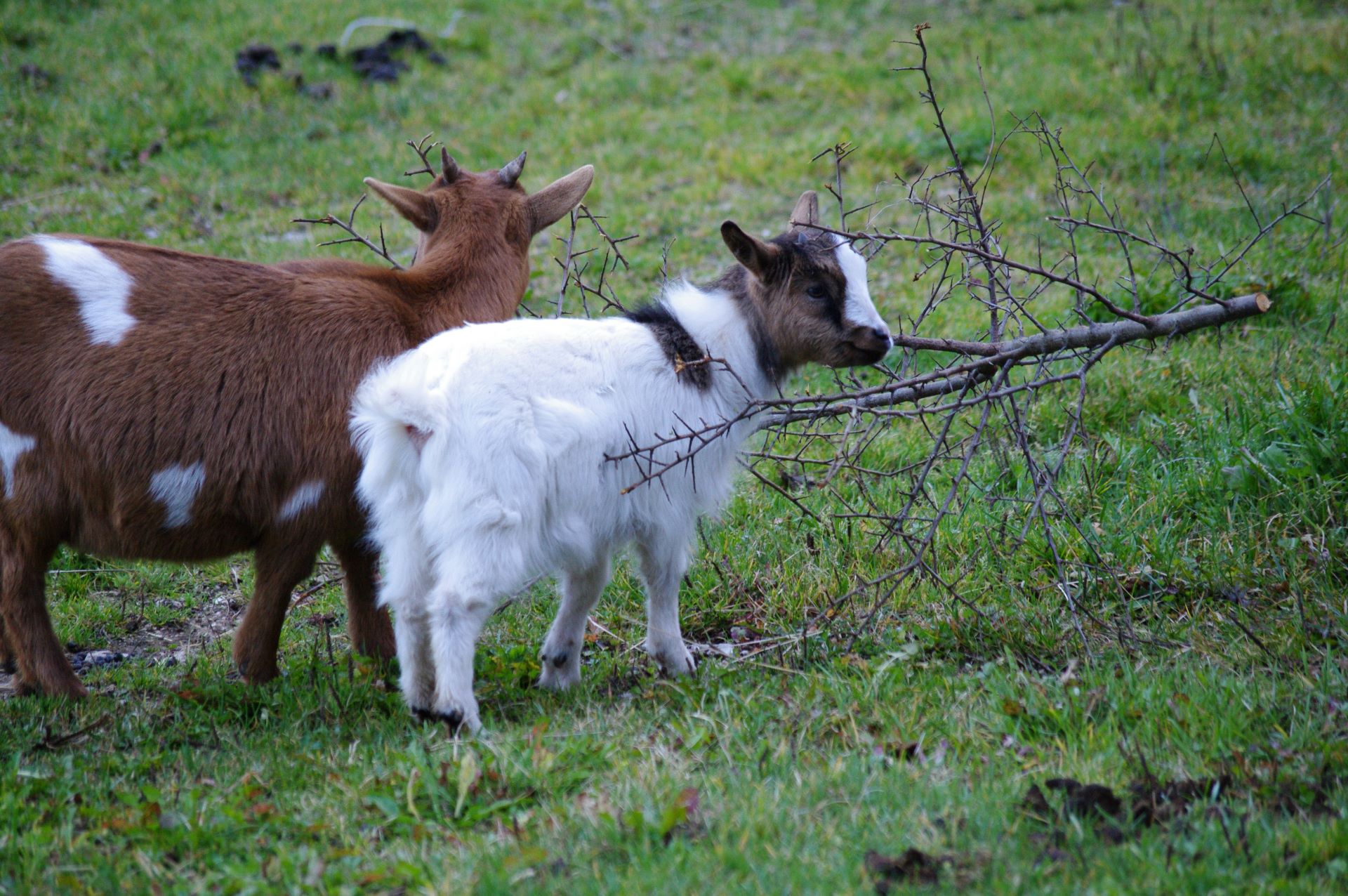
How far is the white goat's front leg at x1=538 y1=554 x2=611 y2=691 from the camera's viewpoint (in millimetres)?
4031

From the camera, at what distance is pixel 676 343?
4.04 meters

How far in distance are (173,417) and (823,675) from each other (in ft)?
7.61

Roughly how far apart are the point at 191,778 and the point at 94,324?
1571 millimetres

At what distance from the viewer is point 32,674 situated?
4.05 m

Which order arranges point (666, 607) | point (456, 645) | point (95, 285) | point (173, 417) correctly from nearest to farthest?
point (456, 645) < point (173, 417) < point (95, 285) < point (666, 607)

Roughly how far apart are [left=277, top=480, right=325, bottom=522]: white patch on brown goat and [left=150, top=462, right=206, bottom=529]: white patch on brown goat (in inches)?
11.0

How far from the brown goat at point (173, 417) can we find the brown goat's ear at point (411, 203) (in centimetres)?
55

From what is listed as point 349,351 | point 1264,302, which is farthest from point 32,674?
point 1264,302

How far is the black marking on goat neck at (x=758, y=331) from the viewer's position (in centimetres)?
413

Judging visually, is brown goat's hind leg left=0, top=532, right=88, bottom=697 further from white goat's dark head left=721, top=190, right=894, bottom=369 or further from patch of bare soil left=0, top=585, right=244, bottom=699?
white goat's dark head left=721, top=190, right=894, bottom=369

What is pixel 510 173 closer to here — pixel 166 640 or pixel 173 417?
pixel 173 417

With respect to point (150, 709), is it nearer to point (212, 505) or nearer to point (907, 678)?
point (212, 505)

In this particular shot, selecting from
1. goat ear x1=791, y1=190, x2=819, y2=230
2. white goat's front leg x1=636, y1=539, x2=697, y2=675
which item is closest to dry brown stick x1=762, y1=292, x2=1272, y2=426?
white goat's front leg x1=636, y1=539, x2=697, y2=675

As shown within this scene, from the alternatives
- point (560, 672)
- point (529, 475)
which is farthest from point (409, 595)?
point (560, 672)
